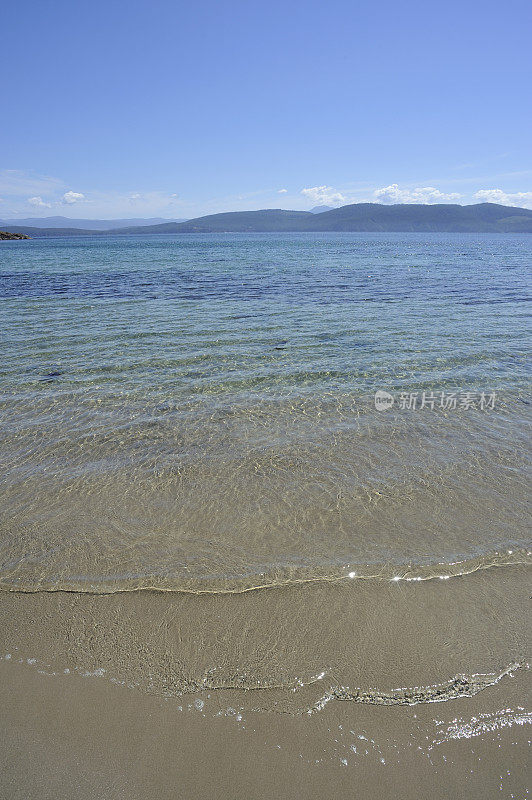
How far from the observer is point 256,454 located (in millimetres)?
6719

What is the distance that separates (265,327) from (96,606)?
11998 mm

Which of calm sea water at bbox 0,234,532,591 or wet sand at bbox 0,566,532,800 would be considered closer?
wet sand at bbox 0,566,532,800

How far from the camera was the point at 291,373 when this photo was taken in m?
10.3

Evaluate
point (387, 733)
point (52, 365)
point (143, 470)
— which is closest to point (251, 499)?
point (143, 470)

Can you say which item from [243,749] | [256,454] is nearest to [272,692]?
[243,749]

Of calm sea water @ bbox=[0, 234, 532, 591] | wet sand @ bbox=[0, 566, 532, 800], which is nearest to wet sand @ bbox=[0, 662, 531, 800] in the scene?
wet sand @ bbox=[0, 566, 532, 800]

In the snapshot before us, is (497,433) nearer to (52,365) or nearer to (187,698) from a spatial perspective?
(187,698)

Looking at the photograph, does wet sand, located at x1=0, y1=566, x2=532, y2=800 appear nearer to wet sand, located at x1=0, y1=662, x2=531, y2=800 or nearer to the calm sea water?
wet sand, located at x1=0, y1=662, x2=531, y2=800

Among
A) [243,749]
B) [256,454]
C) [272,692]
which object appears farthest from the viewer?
[256,454]

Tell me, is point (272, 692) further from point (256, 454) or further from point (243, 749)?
point (256, 454)

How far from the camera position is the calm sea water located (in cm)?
468

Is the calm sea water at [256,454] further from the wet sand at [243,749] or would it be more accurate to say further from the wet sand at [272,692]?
the wet sand at [243,749]

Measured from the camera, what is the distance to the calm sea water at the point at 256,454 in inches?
184

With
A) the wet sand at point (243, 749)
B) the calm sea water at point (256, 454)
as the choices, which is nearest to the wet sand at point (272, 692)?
the wet sand at point (243, 749)
